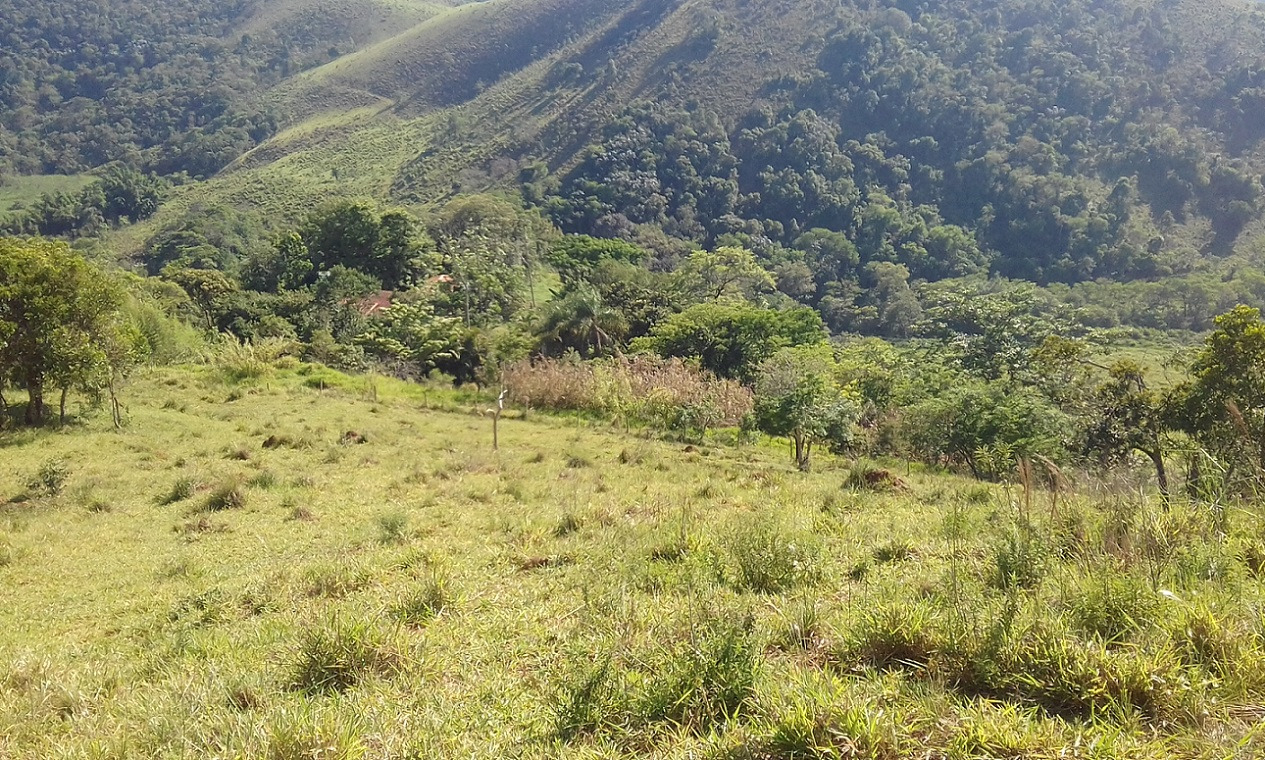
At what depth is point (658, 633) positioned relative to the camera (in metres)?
3.66

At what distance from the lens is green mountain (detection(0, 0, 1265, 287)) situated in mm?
88875

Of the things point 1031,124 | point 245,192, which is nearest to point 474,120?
point 245,192

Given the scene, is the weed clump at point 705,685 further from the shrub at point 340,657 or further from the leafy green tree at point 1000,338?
the leafy green tree at point 1000,338

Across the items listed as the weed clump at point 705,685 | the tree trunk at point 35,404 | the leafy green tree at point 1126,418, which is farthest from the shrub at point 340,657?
the leafy green tree at point 1126,418

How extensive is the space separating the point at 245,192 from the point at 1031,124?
11795 centimetres

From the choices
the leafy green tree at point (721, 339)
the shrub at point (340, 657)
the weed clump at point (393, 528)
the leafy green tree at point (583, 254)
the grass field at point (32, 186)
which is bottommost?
the weed clump at point (393, 528)

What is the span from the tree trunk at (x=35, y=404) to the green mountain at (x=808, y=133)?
75223 mm

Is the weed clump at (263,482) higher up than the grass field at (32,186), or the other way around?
the grass field at (32,186)

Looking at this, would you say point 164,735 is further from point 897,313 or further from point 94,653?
point 897,313

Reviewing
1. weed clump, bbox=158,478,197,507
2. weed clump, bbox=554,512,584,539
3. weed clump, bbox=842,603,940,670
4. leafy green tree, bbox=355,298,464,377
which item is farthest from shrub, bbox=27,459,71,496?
leafy green tree, bbox=355,298,464,377

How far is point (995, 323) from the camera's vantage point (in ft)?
131

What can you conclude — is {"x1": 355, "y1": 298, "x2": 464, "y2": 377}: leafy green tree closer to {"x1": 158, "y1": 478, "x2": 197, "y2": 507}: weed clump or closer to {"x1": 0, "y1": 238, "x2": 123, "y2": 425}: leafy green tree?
{"x1": 0, "y1": 238, "x2": 123, "y2": 425}: leafy green tree

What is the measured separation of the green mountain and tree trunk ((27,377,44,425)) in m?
75.2

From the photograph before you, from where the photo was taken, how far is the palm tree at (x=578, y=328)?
33781 mm
